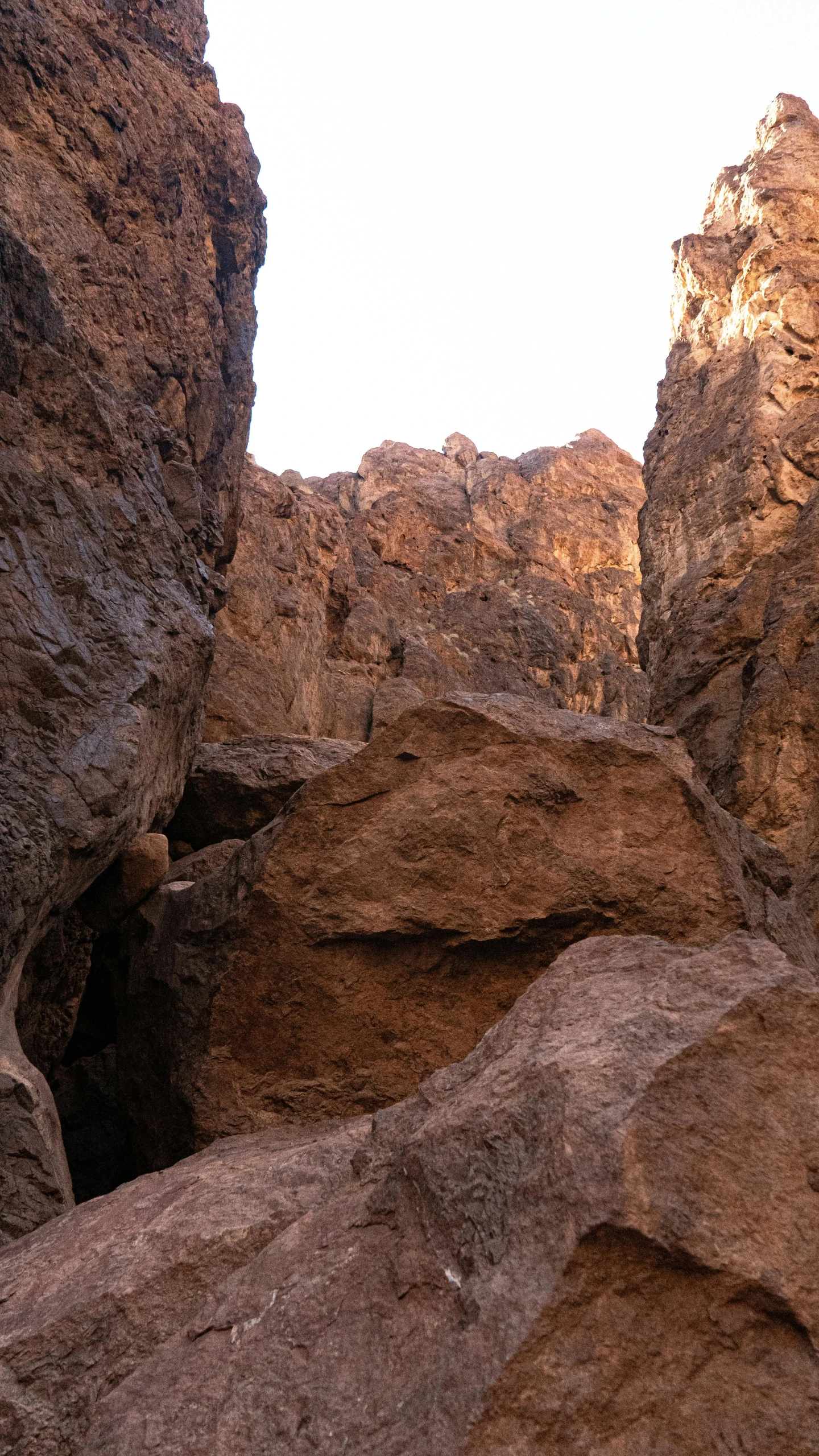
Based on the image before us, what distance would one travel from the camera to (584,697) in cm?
3544

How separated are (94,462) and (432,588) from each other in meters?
27.8

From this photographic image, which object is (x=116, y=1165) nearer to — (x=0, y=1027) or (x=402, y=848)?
(x=0, y=1027)

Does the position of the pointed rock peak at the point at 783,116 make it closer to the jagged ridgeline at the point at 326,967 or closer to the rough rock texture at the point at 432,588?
the jagged ridgeline at the point at 326,967

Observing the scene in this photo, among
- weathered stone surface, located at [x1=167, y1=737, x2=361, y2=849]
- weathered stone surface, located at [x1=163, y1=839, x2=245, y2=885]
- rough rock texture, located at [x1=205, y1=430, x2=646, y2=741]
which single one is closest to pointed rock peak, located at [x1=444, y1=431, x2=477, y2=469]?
rough rock texture, located at [x1=205, y1=430, x2=646, y2=741]

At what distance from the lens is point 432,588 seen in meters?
36.1

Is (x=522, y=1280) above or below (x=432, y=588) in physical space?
below

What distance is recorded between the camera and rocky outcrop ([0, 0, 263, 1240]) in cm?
650

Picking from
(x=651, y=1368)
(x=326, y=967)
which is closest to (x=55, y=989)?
(x=326, y=967)

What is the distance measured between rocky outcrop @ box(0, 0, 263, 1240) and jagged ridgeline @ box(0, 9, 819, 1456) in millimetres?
43

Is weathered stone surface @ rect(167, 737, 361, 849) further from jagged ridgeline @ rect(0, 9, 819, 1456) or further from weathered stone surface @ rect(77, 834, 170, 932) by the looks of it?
weathered stone surface @ rect(77, 834, 170, 932)

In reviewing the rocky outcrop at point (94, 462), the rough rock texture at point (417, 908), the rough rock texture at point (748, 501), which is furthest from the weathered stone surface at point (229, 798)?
the rough rock texture at point (748, 501)

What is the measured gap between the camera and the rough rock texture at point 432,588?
71.6 ft

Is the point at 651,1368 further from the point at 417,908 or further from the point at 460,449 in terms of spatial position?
the point at 460,449

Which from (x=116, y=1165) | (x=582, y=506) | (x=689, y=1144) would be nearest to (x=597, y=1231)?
(x=689, y=1144)
